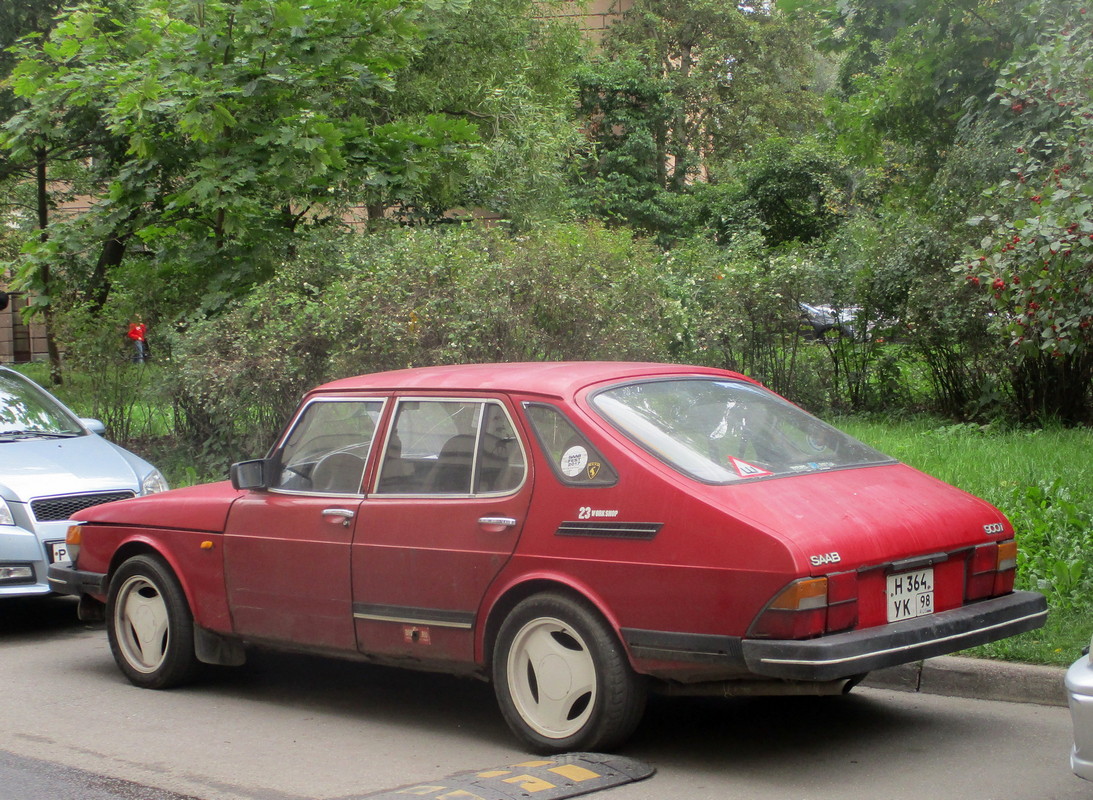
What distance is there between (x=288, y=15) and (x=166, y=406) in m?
4.27

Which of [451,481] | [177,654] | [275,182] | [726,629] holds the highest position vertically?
[275,182]

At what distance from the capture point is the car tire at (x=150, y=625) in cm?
637

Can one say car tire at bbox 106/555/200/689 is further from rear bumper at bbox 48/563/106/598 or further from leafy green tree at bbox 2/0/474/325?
leafy green tree at bbox 2/0/474/325

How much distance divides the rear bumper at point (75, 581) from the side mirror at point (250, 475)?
4.03 ft

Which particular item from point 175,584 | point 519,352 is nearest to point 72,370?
point 519,352

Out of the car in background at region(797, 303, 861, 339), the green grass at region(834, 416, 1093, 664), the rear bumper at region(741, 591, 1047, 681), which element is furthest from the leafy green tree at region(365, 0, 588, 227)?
the rear bumper at region(741, 591, 1047, 681)

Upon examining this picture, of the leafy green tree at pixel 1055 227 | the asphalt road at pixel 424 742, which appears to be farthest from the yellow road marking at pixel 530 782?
the leafy green tree at pixel 1055 227

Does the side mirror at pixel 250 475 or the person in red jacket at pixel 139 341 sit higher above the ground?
the person in red jacket at pixel 139 341

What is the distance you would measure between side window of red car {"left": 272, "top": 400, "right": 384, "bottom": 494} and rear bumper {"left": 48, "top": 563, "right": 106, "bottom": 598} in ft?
4.56

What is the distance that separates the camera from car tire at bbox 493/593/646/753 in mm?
4789

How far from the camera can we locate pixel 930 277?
13.4 metres

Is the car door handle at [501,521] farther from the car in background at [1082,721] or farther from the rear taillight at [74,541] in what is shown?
the rear taillight at [74,541]

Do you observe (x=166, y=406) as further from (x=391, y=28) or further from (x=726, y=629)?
(x=726, y=629)

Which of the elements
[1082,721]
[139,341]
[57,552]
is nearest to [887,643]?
[1082,721]
